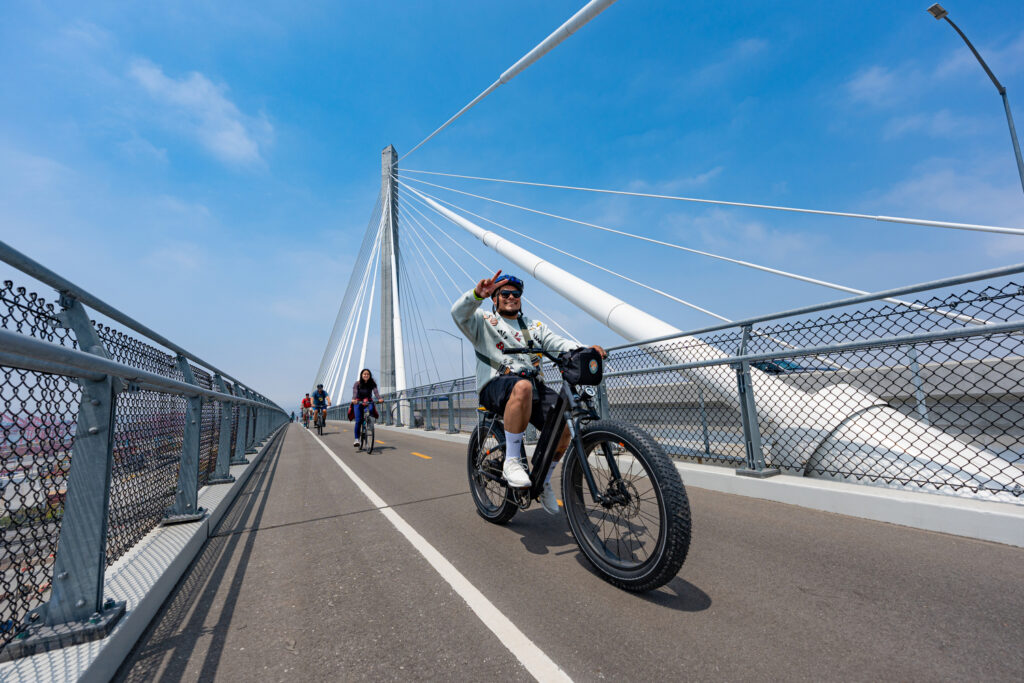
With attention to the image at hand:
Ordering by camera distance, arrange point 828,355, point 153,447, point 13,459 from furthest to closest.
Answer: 1. point 828,355
2. point 153,447
3. point 13,459

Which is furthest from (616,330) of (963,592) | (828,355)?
(963,592)

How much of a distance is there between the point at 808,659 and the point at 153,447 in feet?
12.6

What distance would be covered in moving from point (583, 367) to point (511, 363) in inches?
27.7

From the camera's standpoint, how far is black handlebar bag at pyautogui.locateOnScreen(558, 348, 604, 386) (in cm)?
252

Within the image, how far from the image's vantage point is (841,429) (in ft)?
12.8

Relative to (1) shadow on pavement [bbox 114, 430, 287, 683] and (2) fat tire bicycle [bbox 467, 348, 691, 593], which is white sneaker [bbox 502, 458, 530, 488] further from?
(1) shadow on pavement [bbox 114, 430, 287, 683]

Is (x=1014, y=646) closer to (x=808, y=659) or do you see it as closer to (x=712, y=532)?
(x=808, y=659)

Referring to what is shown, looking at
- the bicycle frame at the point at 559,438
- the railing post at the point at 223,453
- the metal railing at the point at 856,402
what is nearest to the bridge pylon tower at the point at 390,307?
the railing post at the point at 223,453

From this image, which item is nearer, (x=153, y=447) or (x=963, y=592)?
(x=963, y=592)

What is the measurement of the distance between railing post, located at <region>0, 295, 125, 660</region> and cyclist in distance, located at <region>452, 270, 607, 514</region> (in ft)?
6.15

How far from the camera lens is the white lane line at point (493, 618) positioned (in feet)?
5.51

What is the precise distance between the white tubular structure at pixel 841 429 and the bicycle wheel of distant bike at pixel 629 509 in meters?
2.51

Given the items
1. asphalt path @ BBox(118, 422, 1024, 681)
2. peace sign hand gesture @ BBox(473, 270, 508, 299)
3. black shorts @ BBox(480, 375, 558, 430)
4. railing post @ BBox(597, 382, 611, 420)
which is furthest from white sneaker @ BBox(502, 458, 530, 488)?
railing post @ BBox(597, 382, 611, 420)

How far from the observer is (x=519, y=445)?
9.84 ft
